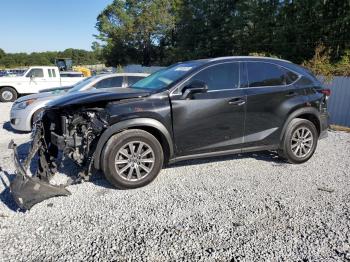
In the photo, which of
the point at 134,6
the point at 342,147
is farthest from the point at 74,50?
the point at 342,147

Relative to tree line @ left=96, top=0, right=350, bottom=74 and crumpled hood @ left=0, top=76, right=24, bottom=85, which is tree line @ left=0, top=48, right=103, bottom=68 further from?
crumpled hood @ left=0, top=76, right=24, bottom=85

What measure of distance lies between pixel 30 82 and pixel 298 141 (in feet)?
46.1

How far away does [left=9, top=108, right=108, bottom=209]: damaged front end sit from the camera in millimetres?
3799

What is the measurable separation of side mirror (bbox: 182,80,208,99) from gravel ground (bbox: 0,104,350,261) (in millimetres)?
1260

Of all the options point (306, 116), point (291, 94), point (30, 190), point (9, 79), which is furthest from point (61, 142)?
point (9, 79)

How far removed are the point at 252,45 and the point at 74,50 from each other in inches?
3628

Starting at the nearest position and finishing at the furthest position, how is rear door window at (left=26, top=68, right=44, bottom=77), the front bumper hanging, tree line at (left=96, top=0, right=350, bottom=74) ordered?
1. the front bumper hanging
2. rear door window at (left=26, top=68, right=44, bottom=77)
3. tree line at (left=96, top=0, right=350, bottom=74)

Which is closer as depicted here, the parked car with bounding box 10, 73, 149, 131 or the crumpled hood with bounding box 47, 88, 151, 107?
the crumpled hood with bounding box 47, 88, 151, 107

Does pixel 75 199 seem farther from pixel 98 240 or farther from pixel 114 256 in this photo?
pixel 114 256

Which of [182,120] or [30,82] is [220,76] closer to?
[182,120]

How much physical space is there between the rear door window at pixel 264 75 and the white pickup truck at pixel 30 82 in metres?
13.0

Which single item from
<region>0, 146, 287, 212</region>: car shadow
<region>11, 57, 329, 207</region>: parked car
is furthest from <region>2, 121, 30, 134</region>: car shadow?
<region>11, 57, 329, 207</region>: parked car

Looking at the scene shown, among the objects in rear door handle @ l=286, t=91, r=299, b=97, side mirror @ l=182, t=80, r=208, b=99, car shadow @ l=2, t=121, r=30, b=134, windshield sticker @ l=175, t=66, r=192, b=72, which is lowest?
car shadow @ l=2, t=121, r=30, b=134

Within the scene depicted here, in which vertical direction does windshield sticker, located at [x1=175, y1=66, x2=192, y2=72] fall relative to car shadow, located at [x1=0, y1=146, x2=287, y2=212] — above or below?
above
